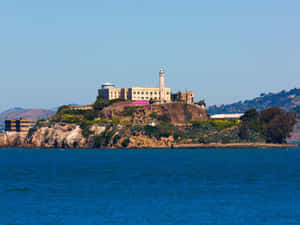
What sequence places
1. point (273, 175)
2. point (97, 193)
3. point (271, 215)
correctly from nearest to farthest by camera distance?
point (271, 215)
point (97, 193)
point (273, 175)

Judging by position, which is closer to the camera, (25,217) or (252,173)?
(25,217)

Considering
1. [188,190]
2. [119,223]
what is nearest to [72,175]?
[188,190]

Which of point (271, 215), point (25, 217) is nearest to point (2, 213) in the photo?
point (25, 217)

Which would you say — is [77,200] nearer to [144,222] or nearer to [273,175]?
[144,222]

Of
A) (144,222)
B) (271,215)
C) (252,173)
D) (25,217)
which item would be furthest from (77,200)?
(252,173)

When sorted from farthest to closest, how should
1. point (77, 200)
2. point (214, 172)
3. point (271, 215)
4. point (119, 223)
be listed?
point (214, 172)
point (77, 200)
point (271, 215)
point (119, 223)

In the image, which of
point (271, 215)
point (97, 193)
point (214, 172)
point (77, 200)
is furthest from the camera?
point (214, 172)

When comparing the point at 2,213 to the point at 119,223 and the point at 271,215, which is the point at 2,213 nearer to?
the point at 119,223

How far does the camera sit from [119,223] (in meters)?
49.7

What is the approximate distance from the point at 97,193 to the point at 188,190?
10.5m

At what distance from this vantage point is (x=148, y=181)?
278 feet

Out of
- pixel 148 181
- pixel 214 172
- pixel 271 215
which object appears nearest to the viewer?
pixel 271 215

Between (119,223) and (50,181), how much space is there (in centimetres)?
3789

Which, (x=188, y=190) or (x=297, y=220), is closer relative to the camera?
(x=297, y=220)
